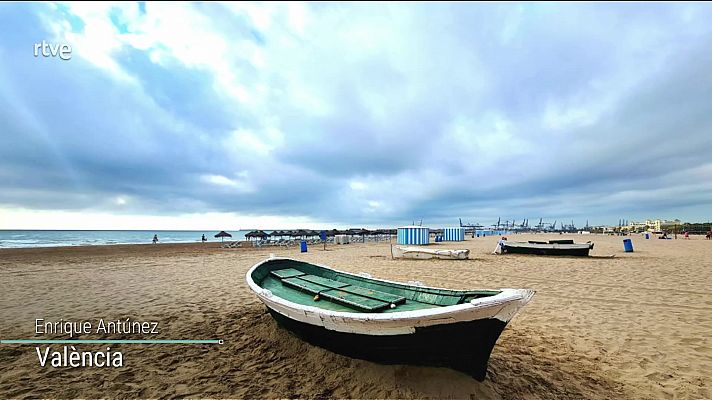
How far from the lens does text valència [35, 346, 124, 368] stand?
4387 millimetres

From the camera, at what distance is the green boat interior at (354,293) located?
3.96 metres

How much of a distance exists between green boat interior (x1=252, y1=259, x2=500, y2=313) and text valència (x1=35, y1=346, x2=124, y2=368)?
2.46 m

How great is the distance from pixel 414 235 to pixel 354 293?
88.5 ft

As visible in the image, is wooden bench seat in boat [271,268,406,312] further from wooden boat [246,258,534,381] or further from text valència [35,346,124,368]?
text valència [35,346,124,368]

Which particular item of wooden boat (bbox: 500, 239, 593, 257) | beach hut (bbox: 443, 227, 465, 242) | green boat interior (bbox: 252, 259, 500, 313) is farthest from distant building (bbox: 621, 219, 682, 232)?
green boat interior (bbox: 252, 259, 500, 313)

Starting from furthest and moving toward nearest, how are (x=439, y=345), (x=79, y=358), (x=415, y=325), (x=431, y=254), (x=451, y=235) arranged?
(x=451, y=235) < (x=431, y=254) < (x=79, y=358) < (x=439, y=345) < (x=415, y=325)

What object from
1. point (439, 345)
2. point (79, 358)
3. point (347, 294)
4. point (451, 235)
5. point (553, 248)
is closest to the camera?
point (439, 345)

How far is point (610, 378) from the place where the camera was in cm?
397

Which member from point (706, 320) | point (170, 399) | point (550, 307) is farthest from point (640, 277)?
point (170, 399)

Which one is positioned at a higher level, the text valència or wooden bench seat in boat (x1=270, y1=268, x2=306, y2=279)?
wooden bench seat in boat (x1=270, y1=268, x2=306, y2=279)

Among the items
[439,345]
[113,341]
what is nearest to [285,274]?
[113,341]

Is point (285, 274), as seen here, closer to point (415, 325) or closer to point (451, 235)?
point (415, 325)

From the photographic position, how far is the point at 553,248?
1823 centimetres

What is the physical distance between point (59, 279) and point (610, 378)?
16517 millimetres
